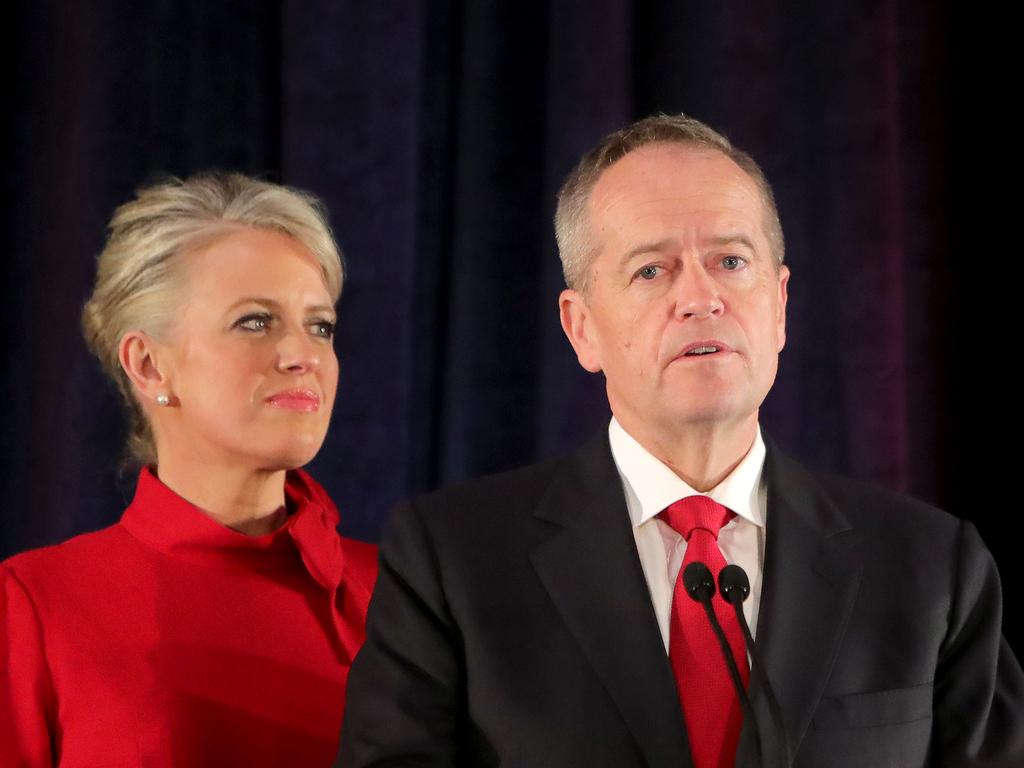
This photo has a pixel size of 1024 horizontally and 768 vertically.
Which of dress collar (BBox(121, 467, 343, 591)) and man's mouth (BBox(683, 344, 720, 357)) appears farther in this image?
dress collar (BBox(121, 467, 343, 591))

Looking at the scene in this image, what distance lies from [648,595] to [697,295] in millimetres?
348

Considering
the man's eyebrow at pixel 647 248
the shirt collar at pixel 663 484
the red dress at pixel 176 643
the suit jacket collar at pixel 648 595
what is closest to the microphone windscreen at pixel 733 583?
the suit jacket collar at pixel 648 595

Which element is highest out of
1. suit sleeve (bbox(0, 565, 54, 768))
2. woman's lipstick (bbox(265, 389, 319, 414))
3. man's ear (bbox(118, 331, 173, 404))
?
man's ear (bbox(118, 331, 173, 404))

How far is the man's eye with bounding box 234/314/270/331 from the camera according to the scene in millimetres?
2068

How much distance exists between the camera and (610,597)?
4.84 feet

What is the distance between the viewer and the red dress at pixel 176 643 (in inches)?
72.2

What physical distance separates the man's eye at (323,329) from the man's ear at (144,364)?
0.79ft

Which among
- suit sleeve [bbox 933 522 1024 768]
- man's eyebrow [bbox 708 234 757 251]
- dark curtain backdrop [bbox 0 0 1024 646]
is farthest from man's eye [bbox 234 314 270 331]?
suit sleeve [bbox 933 522 1024 768]

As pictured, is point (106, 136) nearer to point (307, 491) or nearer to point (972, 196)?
point (307, 491)

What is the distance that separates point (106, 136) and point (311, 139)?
40 cm

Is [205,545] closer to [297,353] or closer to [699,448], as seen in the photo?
[297,353]

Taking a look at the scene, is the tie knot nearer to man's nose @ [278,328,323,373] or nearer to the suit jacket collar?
the suit jacket collar

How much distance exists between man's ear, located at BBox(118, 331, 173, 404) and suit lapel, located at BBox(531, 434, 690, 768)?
Result: 2.56 ft

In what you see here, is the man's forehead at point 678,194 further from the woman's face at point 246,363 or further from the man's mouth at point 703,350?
the woman's face at point 246,363
